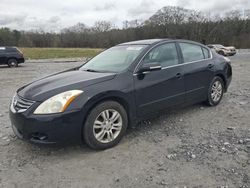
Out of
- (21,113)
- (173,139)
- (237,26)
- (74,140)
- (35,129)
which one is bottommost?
(173,139)

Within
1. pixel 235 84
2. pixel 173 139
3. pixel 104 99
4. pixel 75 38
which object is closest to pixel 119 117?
pixel 104 99

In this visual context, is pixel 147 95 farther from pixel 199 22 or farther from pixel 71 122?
pixel 199 22

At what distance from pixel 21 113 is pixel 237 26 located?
1870 inches

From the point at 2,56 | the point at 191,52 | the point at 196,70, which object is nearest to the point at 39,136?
the point at 196,70

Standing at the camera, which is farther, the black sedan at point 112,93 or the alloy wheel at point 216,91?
the alloy wheel at point 216,91

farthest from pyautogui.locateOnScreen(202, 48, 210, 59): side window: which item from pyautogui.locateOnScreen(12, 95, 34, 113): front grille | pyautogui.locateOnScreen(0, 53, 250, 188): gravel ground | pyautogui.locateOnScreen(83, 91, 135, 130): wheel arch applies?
pyautogui.locateOnScreen(12, 95, 34, 113): front grille

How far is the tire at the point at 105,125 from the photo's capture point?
10.2ft

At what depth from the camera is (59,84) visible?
3.28 metres

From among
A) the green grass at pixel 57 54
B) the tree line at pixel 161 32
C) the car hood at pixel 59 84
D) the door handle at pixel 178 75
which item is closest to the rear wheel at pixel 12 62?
the green grass at pixel 57 54

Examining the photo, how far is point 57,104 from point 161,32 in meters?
44.5

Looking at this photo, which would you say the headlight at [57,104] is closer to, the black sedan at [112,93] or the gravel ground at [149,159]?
the black sedan at [112,93]

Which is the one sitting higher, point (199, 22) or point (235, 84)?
point (199, 22)

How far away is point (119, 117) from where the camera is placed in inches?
133

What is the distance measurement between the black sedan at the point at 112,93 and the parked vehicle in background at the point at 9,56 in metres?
14.2
